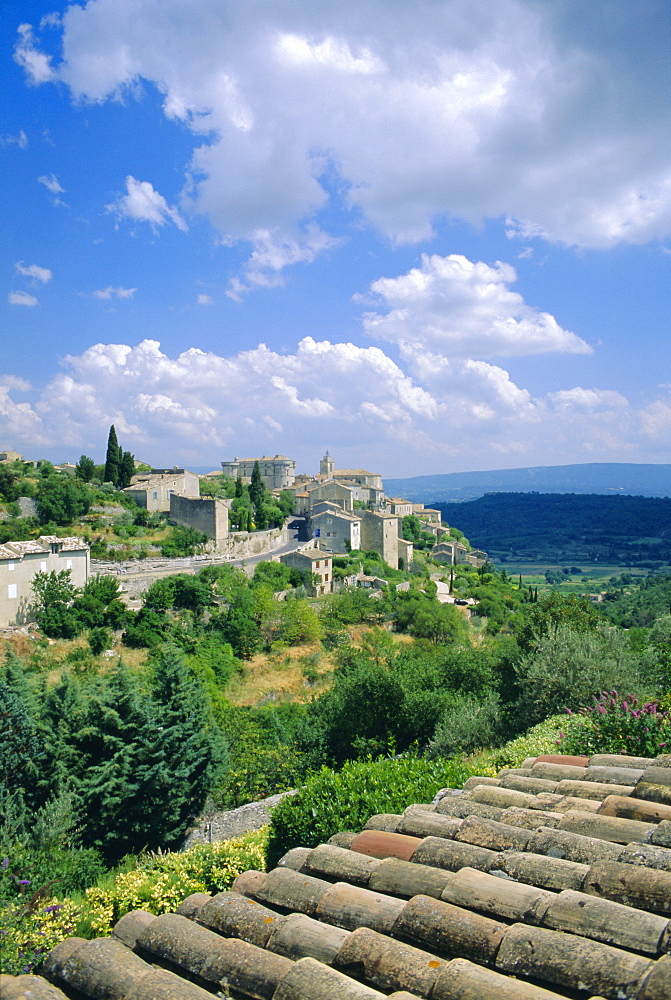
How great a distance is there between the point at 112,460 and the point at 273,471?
34922 millimetres

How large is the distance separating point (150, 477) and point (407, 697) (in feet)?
148

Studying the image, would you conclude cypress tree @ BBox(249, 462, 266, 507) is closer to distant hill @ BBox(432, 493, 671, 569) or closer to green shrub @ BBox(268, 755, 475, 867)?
green shrub @ BBox(268, 755, 475, 867)

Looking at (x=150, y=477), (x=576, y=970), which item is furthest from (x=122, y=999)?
(x=150, y=477)

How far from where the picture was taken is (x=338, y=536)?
199 ft

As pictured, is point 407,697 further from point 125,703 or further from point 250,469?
point 250,469

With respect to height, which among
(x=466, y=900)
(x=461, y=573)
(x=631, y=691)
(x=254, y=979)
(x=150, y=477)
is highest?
(x=150, y=477)

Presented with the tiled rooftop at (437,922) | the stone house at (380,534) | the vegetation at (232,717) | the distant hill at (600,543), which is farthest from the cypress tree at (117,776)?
the distant hill at (600,543)

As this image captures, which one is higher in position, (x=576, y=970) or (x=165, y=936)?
(x=576, y=970)

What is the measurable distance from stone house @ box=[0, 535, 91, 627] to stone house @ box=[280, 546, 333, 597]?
18.1 meters

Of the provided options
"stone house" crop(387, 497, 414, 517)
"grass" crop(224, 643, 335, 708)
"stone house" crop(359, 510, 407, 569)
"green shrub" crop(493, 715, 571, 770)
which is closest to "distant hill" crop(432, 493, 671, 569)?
"stone house" crop(387, 497, 414, 517)

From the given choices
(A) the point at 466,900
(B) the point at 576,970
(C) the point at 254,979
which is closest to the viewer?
(B) the point at 576,970

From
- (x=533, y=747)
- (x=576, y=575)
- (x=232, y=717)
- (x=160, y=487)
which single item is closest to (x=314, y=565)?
(x=160, y=487)

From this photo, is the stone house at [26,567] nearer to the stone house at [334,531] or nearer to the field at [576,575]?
the stone house at [334,531]

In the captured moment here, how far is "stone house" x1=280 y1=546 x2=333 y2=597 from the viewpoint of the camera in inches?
1884
